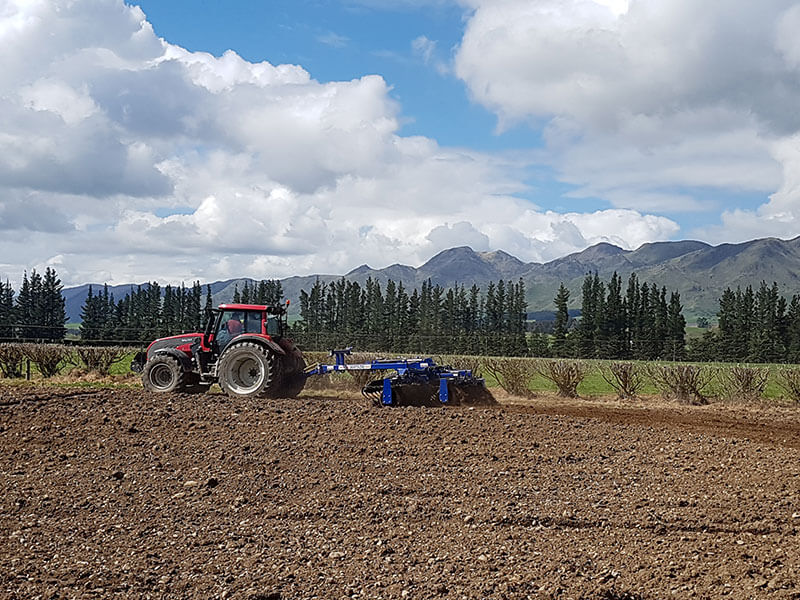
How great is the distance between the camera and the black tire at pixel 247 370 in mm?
15727

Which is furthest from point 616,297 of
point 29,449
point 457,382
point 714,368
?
point 29,449

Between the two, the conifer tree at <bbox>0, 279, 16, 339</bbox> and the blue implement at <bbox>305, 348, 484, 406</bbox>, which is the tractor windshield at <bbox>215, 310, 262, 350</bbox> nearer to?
the blue implement at <bbox>305, 348, 484, 406</bbox>

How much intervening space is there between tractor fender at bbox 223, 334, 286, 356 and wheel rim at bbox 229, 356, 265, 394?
1.19 ft

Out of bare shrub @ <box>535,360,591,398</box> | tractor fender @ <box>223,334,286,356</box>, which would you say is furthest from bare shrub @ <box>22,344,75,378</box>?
bare shrub @ <box>535,360,591,398</box>

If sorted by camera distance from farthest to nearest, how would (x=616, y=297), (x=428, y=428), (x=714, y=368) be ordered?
1. (x=616, y=297)
2. (x=714, y=368)
3. (x=428, y=428)

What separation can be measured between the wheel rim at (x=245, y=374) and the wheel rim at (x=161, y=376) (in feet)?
4.96

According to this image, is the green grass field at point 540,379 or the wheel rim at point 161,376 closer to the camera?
the wheel rim at point 161,376

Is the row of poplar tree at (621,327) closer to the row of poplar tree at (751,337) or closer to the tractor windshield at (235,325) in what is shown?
the row of poplar tree at (751,337)

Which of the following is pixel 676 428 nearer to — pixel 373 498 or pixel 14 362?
pixel 373 498

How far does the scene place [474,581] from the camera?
577cm

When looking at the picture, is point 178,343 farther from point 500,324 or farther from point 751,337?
point 500,324

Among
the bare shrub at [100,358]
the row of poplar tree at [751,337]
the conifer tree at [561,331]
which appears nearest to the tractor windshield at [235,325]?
the bare shrub at [100,358]

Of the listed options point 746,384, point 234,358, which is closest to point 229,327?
point 234,358

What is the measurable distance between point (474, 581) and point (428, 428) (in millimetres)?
6431
